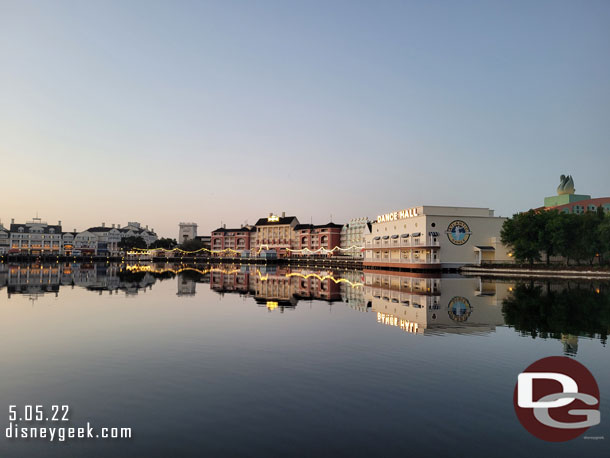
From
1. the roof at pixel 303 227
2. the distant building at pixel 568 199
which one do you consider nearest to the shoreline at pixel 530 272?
the distant building at pixel 568 199

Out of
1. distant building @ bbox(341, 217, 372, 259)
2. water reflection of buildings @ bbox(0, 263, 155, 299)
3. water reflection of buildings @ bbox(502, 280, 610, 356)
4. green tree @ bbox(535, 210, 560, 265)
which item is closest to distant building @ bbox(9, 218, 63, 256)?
distant building @ bbox(341, 217, 372, 259)

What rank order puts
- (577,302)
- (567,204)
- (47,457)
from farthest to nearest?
(567,204)
(577,302)
(47,457)

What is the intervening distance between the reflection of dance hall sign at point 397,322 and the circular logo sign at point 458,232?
187 feet

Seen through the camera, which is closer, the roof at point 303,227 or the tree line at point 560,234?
the tree line at point 560,234

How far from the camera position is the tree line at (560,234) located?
62.1 m

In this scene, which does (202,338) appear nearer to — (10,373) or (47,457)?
(10,373)

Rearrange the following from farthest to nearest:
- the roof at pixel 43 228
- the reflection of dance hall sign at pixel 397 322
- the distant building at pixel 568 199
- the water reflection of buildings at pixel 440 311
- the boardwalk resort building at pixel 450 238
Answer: the roof at pixel 43 228, the distant building at pixel 568 199, the boardwalk resort building at pixel 450 238, the water reflection of buildings at pixel 440 311, the reflection of dance hall sign at pixel 397 322

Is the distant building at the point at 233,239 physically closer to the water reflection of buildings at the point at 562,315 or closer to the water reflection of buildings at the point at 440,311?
the water reflection of buildings at the point at 440,311

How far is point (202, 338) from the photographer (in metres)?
18.7

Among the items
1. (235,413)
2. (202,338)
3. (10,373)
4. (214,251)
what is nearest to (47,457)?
(235,413)

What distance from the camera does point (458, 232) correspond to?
7938 cm

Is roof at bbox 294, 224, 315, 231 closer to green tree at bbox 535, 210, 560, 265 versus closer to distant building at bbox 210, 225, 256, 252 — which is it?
distant building at bbox 210, 225, 256, 252

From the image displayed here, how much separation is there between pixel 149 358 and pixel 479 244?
75.4 meters

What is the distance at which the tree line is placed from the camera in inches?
2445
